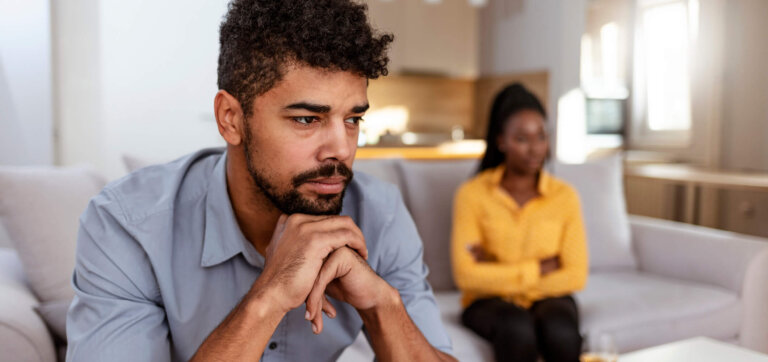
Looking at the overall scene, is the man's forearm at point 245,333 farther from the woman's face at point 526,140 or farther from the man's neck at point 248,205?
the woman's face at point 526,140

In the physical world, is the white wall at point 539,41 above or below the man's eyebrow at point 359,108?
above

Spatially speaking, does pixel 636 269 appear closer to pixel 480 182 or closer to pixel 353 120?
pixel 480 182

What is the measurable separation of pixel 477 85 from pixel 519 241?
4418 millimetres

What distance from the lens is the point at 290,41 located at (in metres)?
0.94

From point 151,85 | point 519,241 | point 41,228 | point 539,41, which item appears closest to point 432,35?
point 539,41

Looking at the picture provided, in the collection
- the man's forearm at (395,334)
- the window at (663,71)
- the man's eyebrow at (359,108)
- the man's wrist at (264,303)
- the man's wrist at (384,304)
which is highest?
the window at (663,71)

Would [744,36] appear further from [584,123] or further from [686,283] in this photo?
[686,283]

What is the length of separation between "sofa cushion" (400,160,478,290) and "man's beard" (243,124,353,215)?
1207 mm

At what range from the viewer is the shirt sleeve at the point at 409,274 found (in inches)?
45.4

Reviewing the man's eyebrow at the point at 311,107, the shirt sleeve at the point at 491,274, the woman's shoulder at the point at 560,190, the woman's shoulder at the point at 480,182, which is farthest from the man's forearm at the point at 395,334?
the woman's shoulder at the point at 560,190

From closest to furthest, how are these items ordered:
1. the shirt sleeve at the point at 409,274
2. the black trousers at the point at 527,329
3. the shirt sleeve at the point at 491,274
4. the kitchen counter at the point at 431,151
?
the shirt sleeve at the point at 409,274, the black trousers at the point at 527,329, the shirt sleeve at the point at 491,274, the kitchen counter at the point at 431,151

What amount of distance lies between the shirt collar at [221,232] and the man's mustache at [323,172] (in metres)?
0.16

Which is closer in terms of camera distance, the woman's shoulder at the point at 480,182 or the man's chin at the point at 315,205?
the man's chin at the point at 315,205

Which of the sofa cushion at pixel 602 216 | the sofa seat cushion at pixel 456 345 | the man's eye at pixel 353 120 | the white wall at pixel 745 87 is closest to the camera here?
the man's eye at pixel 353 120
